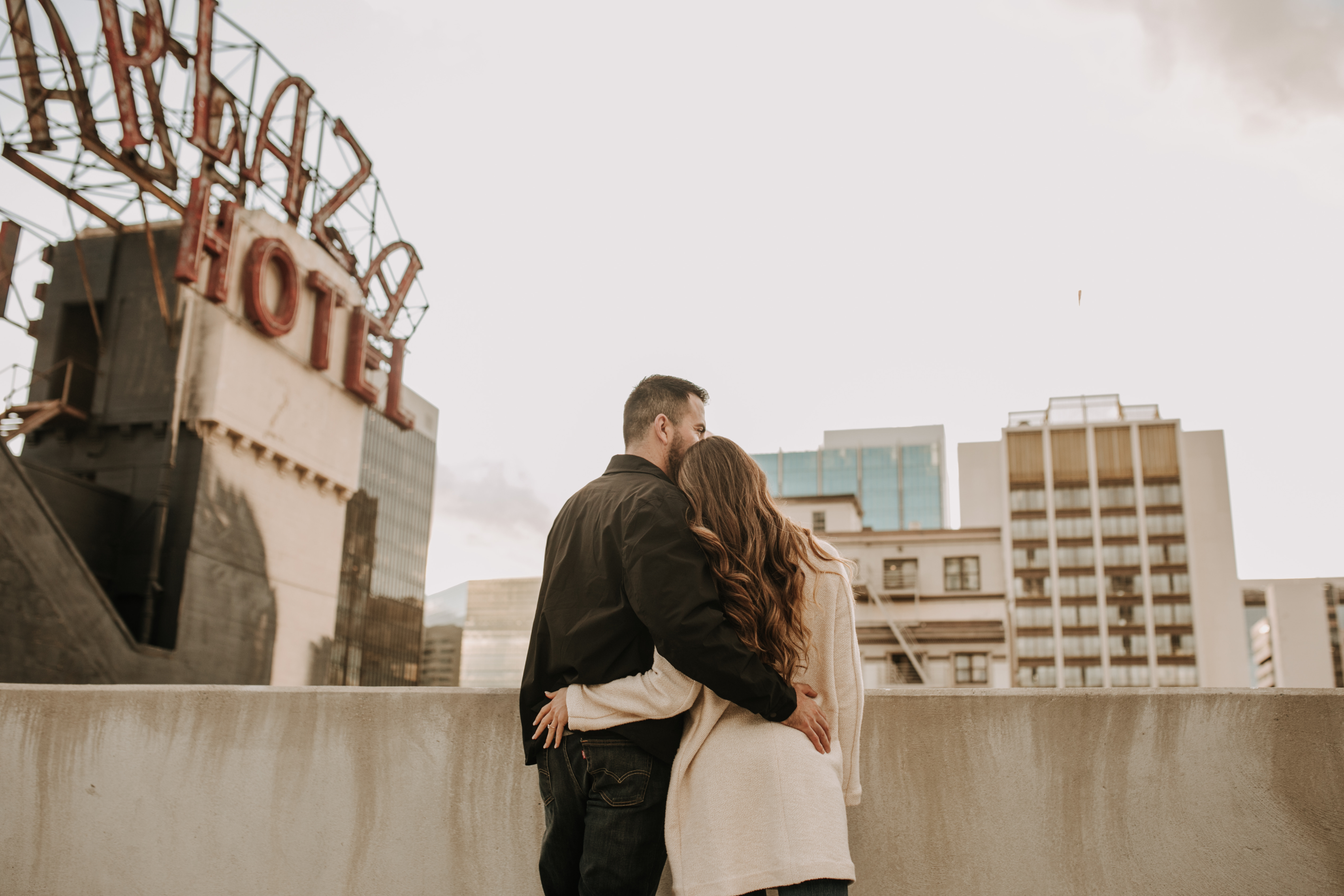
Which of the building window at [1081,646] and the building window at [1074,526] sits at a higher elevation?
the building window at [1074,526]

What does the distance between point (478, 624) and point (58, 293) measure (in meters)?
124

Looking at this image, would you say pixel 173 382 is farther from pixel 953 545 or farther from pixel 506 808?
pixel 953 545

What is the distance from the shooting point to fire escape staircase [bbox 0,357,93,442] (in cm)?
2117

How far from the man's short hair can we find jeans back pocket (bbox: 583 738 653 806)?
0.96 m

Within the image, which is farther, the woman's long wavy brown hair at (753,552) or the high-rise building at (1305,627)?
the high-rise building at (1305,627)

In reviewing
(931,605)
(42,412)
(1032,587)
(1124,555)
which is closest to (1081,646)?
(1032,587)

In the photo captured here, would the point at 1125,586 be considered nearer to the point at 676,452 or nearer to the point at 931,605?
the point at 931,605

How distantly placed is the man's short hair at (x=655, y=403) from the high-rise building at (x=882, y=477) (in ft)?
476

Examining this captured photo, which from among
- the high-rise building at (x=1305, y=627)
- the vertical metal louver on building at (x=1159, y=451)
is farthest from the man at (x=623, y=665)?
the high-rise building at (x=1305, y=627)

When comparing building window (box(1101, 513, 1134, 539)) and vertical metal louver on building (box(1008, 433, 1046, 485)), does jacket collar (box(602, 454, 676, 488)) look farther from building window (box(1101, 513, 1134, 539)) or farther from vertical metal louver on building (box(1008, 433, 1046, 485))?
building window (box(1101, 513, 1134, 539))

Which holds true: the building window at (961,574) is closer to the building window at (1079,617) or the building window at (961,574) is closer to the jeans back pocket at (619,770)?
the building window at (1079,617)

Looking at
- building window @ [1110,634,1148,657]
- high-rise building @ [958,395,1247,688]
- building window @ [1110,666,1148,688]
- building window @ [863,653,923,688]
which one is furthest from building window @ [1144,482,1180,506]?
building window @ [863,653,923,688]

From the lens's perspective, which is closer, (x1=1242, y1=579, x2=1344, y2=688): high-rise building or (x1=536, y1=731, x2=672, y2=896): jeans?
(x1=536, y1=731, x2=672, y2=896): jeans

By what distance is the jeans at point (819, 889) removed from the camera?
2242 millimetres
